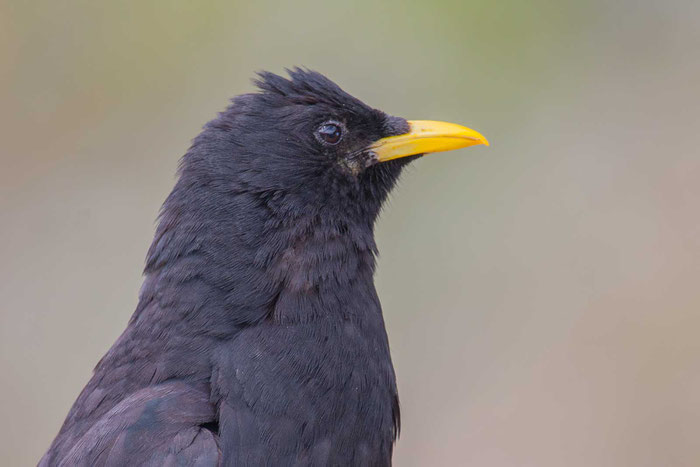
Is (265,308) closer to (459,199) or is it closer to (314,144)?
(314,144)

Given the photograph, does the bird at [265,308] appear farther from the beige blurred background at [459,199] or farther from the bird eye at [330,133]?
the beige blurred background at [459,199]

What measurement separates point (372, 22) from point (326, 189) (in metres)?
5.86

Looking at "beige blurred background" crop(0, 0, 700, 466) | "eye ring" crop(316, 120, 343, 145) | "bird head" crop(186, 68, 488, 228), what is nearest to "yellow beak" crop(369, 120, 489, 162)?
"bird head" crop(186, 68, 488, 228)

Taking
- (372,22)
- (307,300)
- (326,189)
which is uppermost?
(372,22)

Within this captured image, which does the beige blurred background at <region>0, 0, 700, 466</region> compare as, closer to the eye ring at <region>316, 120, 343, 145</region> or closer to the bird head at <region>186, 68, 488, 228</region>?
the bird head at <region>186, 68, 488, 228</region>

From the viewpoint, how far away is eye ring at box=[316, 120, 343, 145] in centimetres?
504

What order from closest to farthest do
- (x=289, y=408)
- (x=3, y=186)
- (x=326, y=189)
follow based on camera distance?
(x=289, y=408) → (x=326, y=189) → (x=3, y=186)

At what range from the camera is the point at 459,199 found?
30.6ft

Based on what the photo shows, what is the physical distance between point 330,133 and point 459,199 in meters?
4.38

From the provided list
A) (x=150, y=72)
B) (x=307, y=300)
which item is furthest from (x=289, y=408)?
(x=150, y=72)

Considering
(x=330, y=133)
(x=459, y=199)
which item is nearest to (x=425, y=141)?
(x=330, y=133)

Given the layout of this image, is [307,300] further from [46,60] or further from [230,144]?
[46,60]

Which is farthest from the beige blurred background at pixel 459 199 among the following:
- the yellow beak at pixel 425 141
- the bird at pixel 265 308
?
the bird at pixel 265 308

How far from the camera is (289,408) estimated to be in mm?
4301
